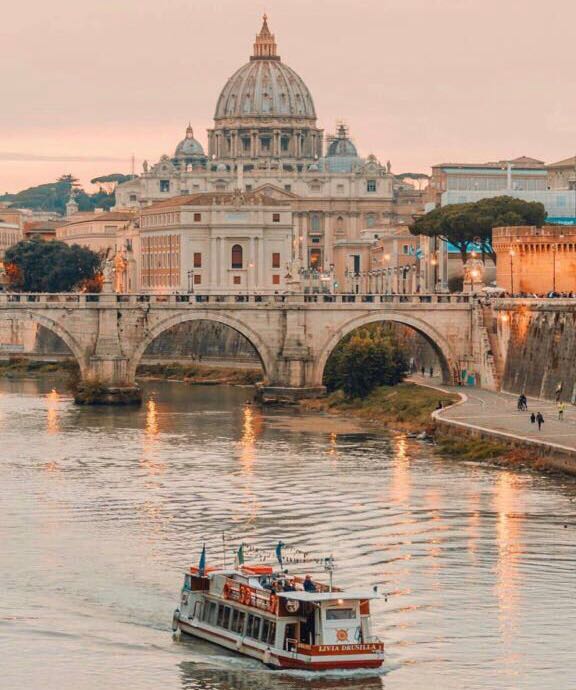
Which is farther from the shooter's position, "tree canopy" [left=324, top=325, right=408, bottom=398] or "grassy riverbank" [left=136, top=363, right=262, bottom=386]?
"grassy riverbank" [left=136, top=363, right=262, bottom=386]

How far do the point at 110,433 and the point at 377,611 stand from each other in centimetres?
3327

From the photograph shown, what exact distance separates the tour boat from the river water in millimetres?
328

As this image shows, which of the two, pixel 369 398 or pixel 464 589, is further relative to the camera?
pixel 369 398

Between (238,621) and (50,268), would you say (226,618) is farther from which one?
(50,268)

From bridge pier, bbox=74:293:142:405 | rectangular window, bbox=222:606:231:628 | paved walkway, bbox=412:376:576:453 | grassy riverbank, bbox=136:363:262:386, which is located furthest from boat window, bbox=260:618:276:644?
grassy riverbank, bbox=136:363:262:386

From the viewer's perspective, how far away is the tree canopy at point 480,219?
110 m

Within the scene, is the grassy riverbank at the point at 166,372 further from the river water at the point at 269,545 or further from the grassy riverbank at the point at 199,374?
the river water at the point at 269,545

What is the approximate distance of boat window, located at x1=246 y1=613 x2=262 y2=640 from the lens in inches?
1532

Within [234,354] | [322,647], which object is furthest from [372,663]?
[234,354]

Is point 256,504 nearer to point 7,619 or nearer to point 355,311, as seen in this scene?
point 7,619

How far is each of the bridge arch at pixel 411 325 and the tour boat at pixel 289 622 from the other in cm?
4807

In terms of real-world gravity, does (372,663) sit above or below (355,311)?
below

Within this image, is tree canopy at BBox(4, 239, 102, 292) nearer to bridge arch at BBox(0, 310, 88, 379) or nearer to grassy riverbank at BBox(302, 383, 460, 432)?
bridge arch at BBox(0, 310, 88, 379)

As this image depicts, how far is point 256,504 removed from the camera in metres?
55.2
